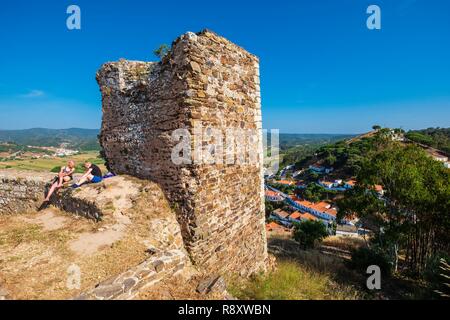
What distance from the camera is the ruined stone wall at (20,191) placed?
26.2 ft

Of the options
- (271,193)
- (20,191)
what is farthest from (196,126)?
(271,193)

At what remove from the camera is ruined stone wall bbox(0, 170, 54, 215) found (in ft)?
26.2

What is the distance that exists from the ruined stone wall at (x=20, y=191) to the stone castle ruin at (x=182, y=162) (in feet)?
4.00

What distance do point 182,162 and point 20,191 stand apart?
6508mm

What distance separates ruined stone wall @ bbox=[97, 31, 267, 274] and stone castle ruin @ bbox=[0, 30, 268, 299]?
0.07 ft

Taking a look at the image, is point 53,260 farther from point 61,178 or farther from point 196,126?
point 61,178

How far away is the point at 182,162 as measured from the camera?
5242 millimetres
